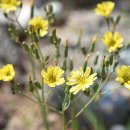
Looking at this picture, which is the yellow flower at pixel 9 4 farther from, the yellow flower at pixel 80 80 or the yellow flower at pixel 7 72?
the yellow flower at pixel 80 80

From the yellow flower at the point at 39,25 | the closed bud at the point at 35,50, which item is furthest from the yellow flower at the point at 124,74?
the yellow flower at the point at 39,25

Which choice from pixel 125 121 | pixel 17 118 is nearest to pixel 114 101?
pixel 125 121

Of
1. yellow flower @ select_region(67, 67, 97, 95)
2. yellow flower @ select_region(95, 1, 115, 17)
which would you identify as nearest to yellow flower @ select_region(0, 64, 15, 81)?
yellow flower @ select_region(67, 67, 97, 95)

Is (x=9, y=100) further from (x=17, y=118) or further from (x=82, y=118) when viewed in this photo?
(x=82, y=118)

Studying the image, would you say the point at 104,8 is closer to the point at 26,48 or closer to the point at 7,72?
the point at 26,48

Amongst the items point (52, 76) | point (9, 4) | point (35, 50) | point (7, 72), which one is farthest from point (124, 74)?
point (9, 4)

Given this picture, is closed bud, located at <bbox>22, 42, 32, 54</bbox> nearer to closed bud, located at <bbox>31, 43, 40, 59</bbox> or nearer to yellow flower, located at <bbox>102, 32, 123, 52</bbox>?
closed bud, located at <bbox>31, 43, 40, 59</bbox>
